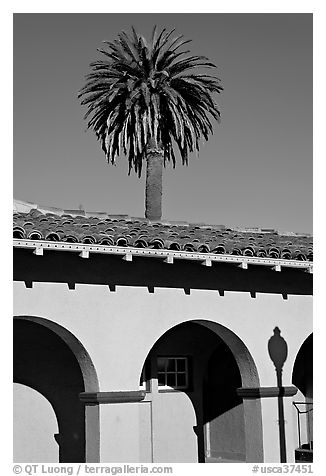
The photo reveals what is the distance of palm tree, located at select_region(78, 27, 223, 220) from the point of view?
78.7 feet

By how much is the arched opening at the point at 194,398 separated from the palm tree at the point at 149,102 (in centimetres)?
1039

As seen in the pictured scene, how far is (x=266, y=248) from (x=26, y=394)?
4137mm

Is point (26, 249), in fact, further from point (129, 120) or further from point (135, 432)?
point (129, 120)

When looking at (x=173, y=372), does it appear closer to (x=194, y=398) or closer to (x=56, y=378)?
(x=194, y=398)

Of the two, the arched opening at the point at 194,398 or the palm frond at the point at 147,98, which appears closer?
the arched opening at the point at 194,398

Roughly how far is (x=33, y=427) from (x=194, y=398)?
3009mm

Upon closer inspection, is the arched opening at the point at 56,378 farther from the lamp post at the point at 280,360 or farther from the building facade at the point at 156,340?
the lamp post at the point at 280,360

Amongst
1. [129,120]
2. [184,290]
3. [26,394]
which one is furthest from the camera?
[129,120]

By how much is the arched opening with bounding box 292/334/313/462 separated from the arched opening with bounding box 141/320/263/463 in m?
1.07

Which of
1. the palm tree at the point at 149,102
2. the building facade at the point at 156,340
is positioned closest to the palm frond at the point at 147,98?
the palm tree at the point at 149,102

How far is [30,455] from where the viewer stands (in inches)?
452

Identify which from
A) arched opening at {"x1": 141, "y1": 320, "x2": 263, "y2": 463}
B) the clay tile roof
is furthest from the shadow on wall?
the clay tile roof

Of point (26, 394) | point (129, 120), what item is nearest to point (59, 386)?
point (26, 394)

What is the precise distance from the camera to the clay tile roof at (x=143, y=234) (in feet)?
31.4
